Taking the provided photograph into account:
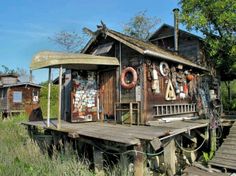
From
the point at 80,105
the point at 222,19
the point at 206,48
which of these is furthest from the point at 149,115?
the point at 206,48

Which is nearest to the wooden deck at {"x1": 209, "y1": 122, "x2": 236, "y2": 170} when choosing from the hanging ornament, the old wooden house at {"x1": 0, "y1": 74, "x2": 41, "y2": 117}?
the hanging ornament

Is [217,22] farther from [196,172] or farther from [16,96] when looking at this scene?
[16,96]

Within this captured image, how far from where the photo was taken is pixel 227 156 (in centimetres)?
845

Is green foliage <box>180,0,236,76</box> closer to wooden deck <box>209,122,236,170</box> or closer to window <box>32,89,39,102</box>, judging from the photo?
wooden deck <box>209,122,236,170</box>

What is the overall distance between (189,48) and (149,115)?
23.3 ft

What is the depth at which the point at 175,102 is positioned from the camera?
1206 centimetres

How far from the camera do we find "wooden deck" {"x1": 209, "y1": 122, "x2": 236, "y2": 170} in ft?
26.3

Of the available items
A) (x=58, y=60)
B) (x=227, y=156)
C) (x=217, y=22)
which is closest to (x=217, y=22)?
(x=217, y=22)

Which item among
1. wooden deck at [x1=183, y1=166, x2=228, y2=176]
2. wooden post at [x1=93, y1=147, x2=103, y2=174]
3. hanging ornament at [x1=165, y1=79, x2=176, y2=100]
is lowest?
wooden deck at [x1=183, y1=166, x2=228, y2=176]

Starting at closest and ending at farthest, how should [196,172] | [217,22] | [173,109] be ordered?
[196,172]
[173,109]
[217,22]

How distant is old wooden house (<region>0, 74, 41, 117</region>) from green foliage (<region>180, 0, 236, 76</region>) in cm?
1913

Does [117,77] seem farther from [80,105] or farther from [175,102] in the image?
[175,102]

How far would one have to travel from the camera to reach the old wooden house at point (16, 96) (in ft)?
90.7

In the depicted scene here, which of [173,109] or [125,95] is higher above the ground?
[125,95]
